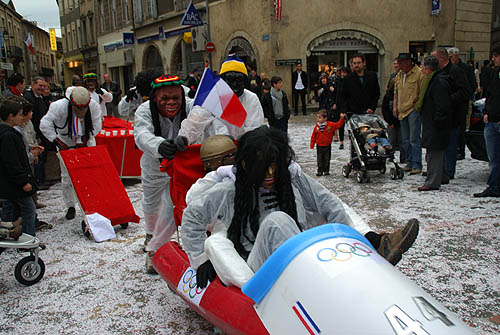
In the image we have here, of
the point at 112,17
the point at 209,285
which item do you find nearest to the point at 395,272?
the point at 209,285

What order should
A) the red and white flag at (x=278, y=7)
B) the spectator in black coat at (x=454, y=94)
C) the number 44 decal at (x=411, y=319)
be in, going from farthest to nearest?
the red and white flag at (x=278, y=7), the spectator in black coat at (x=454, y=94), the number 44 decal at (x=411, y=319)

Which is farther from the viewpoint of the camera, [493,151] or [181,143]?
[493,151]

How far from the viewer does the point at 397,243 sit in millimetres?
2490

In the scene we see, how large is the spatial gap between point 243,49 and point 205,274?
17.6 m

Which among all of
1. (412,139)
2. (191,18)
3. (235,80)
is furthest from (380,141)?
(191,18)

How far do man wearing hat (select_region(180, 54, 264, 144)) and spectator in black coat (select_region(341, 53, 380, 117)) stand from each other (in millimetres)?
3456

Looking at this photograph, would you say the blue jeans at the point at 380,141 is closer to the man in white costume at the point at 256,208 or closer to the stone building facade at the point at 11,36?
the man in white costume at the point at 256,208

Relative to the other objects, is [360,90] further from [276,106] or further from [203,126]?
[203,126]

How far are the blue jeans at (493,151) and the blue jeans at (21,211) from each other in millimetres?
5458

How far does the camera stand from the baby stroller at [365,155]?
22.1 ft

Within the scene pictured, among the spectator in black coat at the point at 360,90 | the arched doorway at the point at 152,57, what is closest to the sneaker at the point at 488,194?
the spectator in black coat at the point at 360,90

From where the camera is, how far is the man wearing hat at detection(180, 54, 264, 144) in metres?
3.69

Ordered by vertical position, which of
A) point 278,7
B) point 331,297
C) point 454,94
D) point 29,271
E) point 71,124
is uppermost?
point 278,7

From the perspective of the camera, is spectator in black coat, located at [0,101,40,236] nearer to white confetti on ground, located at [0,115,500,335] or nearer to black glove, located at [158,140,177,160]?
white confetti on ground, located at [0,115,500,335]
